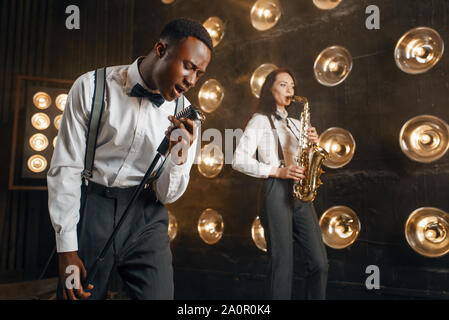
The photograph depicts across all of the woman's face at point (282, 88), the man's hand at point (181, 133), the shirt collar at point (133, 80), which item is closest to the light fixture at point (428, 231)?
the woman's face at point (282, 88)

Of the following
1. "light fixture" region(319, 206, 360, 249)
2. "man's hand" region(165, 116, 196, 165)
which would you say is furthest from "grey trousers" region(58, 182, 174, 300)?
"light fixture" region(319, 206, 360, 249)

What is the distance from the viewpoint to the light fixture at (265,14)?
13.4ft

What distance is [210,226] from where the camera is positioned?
4.45 metres

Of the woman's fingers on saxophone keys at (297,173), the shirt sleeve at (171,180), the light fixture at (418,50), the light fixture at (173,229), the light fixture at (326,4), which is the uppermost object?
the light fixture at (326,4)

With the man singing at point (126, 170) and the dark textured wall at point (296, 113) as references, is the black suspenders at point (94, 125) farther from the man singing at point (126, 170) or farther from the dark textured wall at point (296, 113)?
the dark textured wall at point (296, 113)

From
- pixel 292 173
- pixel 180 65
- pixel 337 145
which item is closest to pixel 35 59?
pixel 292 173

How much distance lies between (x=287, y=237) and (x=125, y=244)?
1.50 meters

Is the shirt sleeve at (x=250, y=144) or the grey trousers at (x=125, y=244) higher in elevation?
the shirt sleeve at (x=250, y=144)

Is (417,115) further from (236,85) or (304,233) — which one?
(236,85)

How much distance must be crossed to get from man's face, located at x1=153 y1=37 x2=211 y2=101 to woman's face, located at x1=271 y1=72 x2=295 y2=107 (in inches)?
65.1

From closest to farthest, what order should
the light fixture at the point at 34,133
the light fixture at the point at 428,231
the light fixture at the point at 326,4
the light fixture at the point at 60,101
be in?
the light fixture at the point at 428,231
the light fixture at the point at 326,4
the light fixture at the point at 34,133
the light fixture at the point at 60,101

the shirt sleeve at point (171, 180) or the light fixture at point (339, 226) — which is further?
the light fixture at point (339, 226)

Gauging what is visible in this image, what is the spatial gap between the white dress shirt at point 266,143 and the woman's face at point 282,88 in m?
0.12

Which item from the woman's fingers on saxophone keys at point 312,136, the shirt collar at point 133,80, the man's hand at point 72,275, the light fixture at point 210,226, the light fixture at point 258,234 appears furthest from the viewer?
the light fixture at point 210,226
